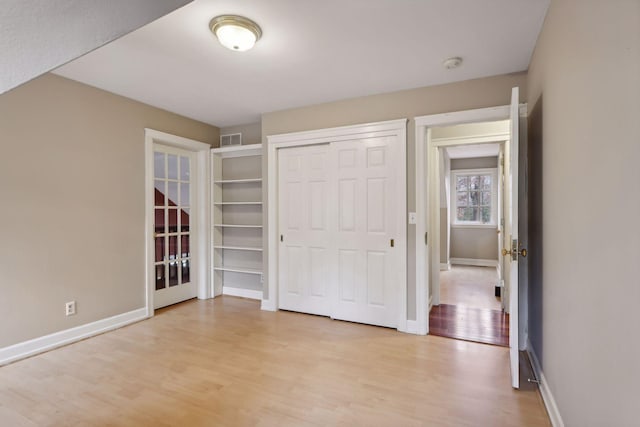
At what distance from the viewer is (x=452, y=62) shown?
2625mm

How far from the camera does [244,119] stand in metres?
4.37

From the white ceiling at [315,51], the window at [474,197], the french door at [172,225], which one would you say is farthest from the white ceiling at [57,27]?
the window at [474,197]

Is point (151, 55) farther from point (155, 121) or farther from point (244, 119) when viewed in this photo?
point (244, 119)

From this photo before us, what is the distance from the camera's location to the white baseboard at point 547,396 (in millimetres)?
1769

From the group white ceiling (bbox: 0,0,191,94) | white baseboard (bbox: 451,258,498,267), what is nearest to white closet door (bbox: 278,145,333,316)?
white ceiling (bbox: 0,0,191,94)

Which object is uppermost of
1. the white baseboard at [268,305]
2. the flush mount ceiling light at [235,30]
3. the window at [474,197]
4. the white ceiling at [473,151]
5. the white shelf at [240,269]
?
the white ceiling at [473,151]

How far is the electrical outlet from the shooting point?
2973 millimetres

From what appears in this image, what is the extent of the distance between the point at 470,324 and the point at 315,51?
3.16 metres

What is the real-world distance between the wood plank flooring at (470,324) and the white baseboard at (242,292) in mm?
2328

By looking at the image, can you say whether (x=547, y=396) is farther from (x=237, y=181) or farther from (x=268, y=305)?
(x=237, y=181)

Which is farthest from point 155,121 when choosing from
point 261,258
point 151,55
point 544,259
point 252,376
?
point 544,259

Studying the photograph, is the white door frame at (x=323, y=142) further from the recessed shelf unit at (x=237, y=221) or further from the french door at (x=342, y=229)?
the recessed shelf unit at (x=237, y=221)

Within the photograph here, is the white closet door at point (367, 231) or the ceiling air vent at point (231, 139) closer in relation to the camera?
the white closet door at point (367, 231)

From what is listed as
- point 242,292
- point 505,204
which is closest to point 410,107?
point 505,204
